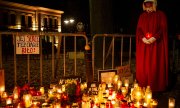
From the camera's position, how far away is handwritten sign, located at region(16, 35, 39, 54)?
6824 millimetres

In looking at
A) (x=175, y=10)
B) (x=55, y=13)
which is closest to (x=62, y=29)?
(x=55, y=13)

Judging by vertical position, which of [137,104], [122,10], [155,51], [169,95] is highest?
[122,10]

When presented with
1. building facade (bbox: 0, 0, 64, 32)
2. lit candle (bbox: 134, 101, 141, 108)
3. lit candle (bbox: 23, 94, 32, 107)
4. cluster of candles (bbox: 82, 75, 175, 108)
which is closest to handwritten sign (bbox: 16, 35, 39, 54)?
lit candle (bbox: 23, 94, 32, 107)

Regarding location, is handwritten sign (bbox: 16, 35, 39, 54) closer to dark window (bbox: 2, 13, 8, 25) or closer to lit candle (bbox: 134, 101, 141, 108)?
lit candle (bbox: 134, 101, 141, 108)

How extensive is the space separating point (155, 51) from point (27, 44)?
Result: 10.1 feet

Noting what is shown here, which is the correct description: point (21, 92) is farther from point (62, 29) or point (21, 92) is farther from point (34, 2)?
point (62, 29)

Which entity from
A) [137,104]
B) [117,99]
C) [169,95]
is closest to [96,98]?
[117,99]

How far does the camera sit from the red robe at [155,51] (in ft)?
23.5

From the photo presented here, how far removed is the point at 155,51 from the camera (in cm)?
722

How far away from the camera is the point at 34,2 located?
33.4 meters

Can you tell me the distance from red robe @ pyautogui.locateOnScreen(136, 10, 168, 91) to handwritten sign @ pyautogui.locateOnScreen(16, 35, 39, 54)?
2.56 m

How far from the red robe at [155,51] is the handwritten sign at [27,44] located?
8.38ft

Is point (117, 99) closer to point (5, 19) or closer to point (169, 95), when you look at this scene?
point (169, 95)

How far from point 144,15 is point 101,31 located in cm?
360
